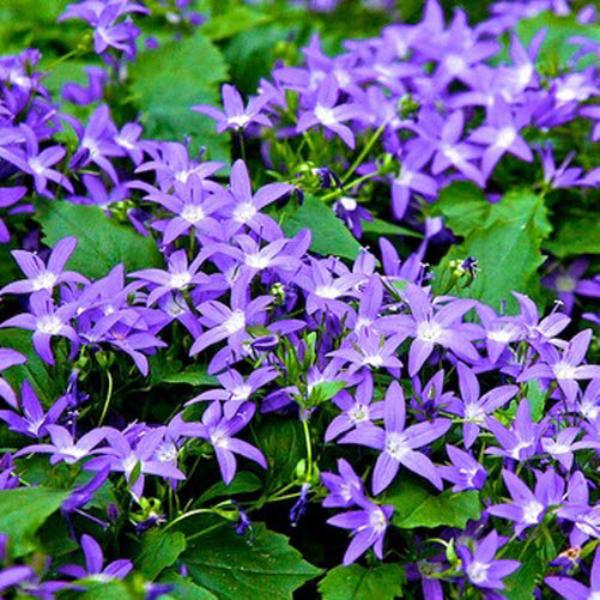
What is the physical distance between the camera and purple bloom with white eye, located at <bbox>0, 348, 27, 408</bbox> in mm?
1483

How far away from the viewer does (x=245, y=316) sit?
5.03 ft

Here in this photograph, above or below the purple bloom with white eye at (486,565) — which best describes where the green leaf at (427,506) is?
above

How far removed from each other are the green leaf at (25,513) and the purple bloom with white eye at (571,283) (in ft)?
3.55

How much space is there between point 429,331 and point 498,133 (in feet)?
2.40

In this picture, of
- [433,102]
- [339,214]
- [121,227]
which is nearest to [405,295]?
[339,214]

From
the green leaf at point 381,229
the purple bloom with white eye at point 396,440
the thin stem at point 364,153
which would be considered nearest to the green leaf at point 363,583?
the purple bloom with white eye at point 396,440

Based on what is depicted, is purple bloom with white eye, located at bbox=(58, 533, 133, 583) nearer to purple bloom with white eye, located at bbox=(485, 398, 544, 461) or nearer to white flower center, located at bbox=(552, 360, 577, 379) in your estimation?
purple bloom with white eye, located at bbox=(485, 398, 544, 461)

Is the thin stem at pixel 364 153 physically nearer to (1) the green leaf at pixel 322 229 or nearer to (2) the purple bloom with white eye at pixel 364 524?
(1) the green leaf at pixel 322 229

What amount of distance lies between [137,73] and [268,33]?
0.36 meters

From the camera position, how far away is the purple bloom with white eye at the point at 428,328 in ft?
4.99

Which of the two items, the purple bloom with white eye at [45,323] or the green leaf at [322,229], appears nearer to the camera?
the purple bloom with white eye at [45,323]

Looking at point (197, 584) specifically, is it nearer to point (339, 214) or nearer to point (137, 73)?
point (339, 214)

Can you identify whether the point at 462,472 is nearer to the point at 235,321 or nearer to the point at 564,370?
the point at 564,370

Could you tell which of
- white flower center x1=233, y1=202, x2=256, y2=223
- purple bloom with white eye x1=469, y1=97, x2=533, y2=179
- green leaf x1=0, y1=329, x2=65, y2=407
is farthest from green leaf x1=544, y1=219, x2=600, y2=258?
green leaf x1=0, y1=329, x2=65, y2=407
